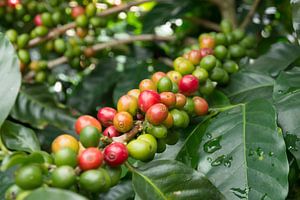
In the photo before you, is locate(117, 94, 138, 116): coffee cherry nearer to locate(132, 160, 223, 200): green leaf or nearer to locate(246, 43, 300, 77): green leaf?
locate(132, 160, 223, 200): green leaf

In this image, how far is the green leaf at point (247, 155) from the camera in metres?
0.79

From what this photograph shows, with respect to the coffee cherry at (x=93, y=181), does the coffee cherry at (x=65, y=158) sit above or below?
above

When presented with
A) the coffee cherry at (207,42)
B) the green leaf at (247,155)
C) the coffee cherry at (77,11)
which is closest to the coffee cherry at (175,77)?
the green leaf at (247,155)

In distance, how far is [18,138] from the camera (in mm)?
894

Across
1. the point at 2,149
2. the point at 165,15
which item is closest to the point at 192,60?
the point at 2,149

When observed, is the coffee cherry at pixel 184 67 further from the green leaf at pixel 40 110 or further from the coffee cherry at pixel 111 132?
the green leaf at pixel 40 110

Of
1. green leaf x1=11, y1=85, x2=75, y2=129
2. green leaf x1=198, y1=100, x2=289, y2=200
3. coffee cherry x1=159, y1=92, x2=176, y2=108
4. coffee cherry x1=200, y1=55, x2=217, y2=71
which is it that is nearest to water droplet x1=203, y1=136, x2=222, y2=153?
green leaf x1=198, y1=100, x2=289, y2=200

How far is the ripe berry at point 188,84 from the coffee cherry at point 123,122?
0.19 m

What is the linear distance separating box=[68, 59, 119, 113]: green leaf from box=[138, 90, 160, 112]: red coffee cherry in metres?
0.74

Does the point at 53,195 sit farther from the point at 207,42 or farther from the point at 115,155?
the point at 207,42

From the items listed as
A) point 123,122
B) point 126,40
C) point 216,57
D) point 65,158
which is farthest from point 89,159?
point 126,40

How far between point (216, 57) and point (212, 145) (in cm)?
35

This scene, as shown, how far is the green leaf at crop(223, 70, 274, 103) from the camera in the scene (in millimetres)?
1102

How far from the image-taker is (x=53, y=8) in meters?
1.49
